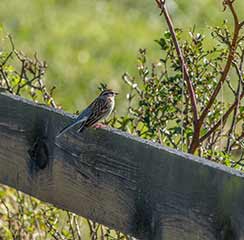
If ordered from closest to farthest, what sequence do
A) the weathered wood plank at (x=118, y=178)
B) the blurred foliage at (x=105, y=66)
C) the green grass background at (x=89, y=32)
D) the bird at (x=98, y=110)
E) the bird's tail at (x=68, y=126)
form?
the weathered wood plank at (x=118, y=178) < the bird's tail at (x=68, y=126) < the bird at (x=98, y=110) < the blurred foliage at (x=105, y=66) < the green grass background at (x=89, y=32)

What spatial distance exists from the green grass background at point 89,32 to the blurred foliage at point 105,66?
0.04ft

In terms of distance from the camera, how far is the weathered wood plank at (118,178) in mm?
3148

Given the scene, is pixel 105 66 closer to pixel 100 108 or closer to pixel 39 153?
pixel 100 108

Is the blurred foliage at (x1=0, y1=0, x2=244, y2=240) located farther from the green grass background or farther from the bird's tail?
the bird's tail

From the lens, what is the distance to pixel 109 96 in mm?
5414

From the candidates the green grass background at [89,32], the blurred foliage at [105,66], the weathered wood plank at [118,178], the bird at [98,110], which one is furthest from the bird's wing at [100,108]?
the green grass background at [89,32]

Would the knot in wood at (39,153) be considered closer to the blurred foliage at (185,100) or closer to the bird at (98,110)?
the bird at (98,110)

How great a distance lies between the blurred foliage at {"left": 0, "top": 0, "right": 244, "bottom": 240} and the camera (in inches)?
187

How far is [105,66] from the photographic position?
11312 millimetres

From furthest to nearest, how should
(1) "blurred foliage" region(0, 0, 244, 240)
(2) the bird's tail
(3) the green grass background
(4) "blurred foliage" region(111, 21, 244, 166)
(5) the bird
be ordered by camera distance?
(3) the green grass background → (1) "blurred foliage" region(0, 0, 244, 240) → (4) "blurred foliage" region(111, 21, 244, 166) → (5) the bird → (2) the bird's tail

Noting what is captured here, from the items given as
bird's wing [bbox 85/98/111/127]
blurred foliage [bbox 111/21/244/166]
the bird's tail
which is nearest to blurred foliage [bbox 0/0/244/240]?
blurred foliage [bbox 111/21/244/166]

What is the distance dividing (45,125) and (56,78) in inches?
276

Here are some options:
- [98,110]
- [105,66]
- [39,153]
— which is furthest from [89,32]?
[39,153]

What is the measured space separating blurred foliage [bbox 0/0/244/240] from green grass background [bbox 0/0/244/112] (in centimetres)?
1
